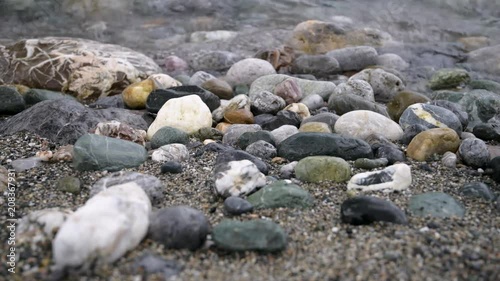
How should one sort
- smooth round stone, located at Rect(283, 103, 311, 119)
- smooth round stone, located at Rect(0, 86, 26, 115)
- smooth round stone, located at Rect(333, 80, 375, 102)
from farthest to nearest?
smooth round stone, located at Rect(333, 80, 375, 102)
smooth round stone, located at Rect(283, 103, 311, 119)
smooth round stone, located at Rect(0, 86, 26, 115)

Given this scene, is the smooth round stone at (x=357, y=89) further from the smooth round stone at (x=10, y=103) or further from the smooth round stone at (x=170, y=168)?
the smooth round stone at (x=10, y=103)

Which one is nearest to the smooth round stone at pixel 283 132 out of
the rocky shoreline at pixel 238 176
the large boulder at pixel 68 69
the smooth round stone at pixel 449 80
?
the rocky shoreline at pixel 238 176

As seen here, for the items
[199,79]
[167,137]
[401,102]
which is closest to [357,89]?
[401,102]

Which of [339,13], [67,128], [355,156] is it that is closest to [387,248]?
[355,156]

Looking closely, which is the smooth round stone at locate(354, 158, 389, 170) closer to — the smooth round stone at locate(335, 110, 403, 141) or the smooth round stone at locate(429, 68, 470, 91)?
the smooth round stone at locate(335, 110, 403, 141)

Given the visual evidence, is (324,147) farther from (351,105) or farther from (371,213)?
(351,105)

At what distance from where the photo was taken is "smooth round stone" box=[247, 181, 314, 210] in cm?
292

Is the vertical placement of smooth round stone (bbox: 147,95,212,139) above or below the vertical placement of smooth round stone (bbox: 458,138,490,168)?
below

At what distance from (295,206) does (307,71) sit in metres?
4.48

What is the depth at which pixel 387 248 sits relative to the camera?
2.38 m

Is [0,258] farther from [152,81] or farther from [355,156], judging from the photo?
[152,81]

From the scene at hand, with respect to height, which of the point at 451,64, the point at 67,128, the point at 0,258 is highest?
the point at 0,258

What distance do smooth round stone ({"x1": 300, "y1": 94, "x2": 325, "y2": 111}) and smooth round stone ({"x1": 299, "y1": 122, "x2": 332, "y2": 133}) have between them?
40.0 inches

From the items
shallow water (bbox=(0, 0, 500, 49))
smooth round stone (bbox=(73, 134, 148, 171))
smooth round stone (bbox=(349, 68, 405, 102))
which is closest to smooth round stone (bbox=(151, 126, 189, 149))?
smooth round stone (bbox=(73, 134, 148, 171))
